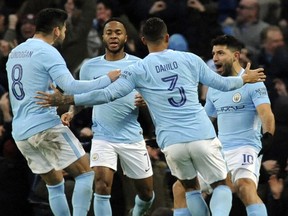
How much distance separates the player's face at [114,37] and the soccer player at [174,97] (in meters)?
1.02

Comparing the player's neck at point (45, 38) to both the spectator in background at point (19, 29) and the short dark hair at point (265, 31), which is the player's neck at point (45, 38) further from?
the short dark hair at point (265, 31)

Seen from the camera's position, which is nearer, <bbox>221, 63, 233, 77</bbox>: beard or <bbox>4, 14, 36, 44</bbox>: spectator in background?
<bbox>221, 63, 233, 77</bbox>: beard

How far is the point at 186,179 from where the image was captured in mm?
14852

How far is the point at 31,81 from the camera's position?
15047 mm

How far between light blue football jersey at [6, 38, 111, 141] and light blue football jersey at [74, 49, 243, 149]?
0.89 ft

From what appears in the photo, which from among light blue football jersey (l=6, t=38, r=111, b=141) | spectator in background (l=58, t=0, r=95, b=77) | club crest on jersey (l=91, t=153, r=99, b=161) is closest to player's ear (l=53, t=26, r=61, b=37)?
light blue football jersey (l=6, t=38, r=111, b=141)

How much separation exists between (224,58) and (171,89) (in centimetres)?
130

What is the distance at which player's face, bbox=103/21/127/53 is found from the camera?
15.7 meters

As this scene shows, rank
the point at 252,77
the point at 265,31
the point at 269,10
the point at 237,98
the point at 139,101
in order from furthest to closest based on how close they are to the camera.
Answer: the point at 269,10 → the point at 265,31 → the point at 237,98 → the point at 139,101 → the point at 252,77

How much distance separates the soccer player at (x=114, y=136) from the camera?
51.0 ft

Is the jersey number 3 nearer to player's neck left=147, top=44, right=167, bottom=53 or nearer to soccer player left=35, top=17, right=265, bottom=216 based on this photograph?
soccer player left=35, top=17, right=265, bottom=216

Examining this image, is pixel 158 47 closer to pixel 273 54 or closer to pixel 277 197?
pixel 277 197

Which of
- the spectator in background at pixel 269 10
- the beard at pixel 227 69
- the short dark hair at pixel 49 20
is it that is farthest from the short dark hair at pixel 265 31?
the short dark hair at pixel 49 20

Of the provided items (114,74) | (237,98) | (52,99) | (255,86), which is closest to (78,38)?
(237,98)
